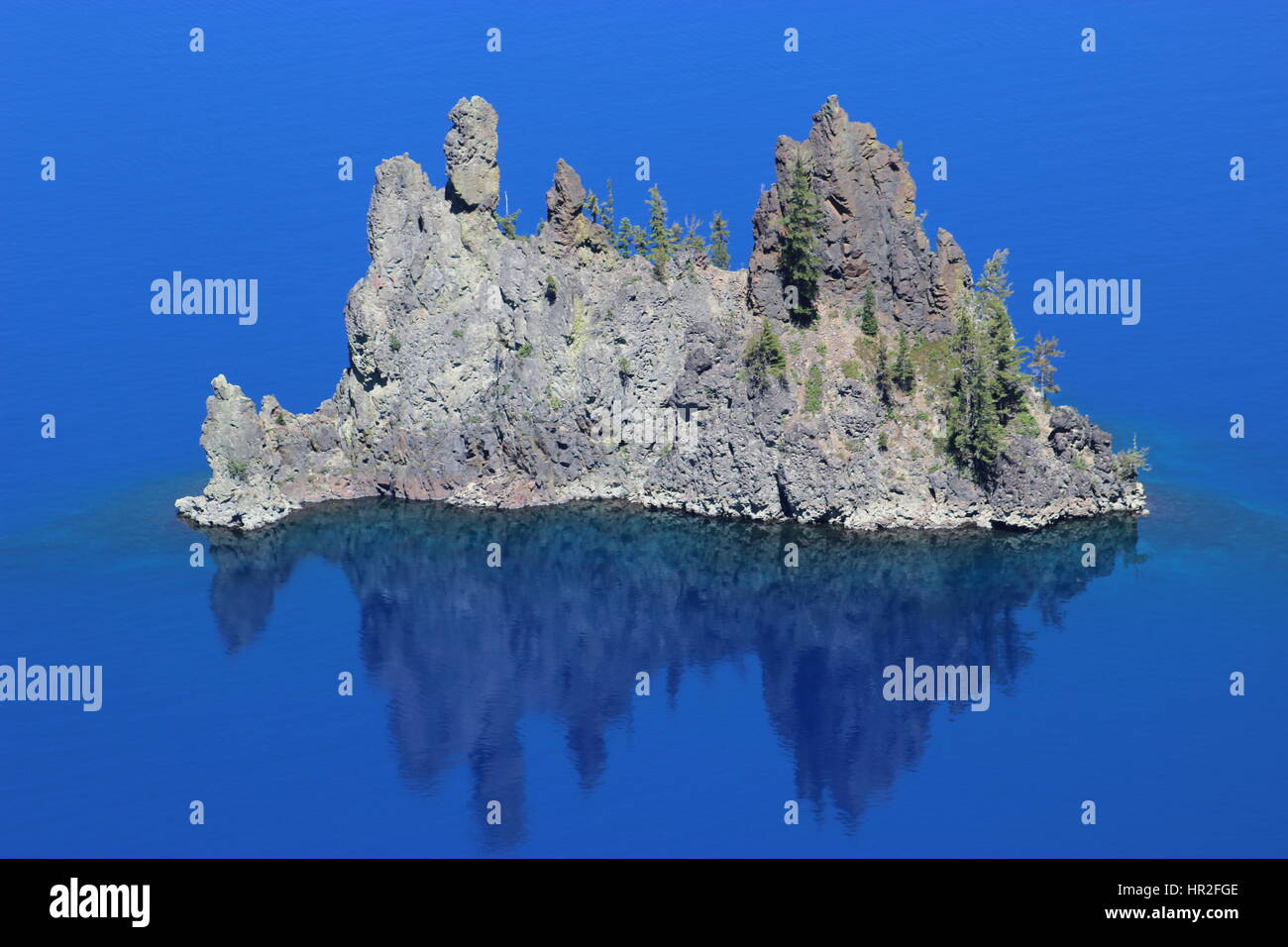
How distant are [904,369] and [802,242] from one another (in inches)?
392

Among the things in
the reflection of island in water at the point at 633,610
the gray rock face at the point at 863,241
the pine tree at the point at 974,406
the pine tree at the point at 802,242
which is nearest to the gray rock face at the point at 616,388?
the gray rock face at the point at 863,241

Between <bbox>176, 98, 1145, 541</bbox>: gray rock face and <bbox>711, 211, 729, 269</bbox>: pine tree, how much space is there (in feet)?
3.82

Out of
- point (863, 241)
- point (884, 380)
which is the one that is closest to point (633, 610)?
point (884, 380)

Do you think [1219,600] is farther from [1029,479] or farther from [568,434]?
[568,434]

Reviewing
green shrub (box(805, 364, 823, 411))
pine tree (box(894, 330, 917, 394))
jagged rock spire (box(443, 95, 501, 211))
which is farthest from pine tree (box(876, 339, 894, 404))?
jagged rock spire (box(443, 95, 501, 211))

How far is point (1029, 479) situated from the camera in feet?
528

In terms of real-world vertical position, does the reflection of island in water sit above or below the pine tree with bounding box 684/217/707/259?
below

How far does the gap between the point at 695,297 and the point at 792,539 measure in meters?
16.4

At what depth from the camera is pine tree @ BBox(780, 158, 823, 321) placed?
161 m

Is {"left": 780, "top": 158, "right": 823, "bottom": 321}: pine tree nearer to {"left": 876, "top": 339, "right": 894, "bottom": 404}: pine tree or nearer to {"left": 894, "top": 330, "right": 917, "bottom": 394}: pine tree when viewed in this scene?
{"left": 876, "top": 339, "right": 894, "bottom": 404}: pine tree

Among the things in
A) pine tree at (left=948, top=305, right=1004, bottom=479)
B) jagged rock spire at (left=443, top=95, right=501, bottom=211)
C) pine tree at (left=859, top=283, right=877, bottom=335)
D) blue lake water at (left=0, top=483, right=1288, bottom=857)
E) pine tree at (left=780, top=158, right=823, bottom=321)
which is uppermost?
jagged rock spire at (left=443, top=95, right=501, bottom=211)

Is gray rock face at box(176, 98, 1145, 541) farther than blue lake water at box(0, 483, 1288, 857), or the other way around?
gray rock face at box(176, 98, 1145, 541)

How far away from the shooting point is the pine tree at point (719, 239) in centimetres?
16700

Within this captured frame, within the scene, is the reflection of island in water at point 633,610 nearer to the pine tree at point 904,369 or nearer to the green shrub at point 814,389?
the green shrub at point 814,389
